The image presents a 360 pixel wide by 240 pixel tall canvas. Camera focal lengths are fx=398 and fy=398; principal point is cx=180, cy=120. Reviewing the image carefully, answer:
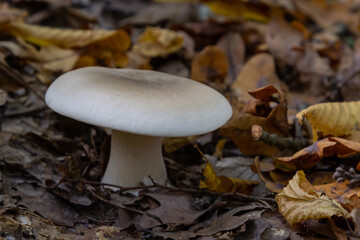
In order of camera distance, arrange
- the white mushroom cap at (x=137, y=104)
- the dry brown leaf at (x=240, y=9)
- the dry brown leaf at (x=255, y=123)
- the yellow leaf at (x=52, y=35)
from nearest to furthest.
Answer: the white mushroom cap at (x=137, y=104) → the dry brown leaf at (x=255, y=123) → the yellow leaf at (x=52, y=35) → the dry brown leaf at (x=240, y=9)

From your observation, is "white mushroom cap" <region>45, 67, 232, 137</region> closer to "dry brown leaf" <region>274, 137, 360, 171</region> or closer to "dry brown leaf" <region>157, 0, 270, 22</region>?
"dry brown leaf" <region>274, 137, 360, 171</region>

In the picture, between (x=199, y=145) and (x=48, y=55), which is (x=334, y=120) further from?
(x=48, y=55)

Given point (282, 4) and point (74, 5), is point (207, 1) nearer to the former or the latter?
point (282, 4)

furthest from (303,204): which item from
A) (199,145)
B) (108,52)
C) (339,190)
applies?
(108,52)

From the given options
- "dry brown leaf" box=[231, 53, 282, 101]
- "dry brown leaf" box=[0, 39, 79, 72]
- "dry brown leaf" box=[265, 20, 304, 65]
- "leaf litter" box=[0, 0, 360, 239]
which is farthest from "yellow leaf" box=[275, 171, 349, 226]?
"dry brown leaf" box=[265, 20, 304, 65]

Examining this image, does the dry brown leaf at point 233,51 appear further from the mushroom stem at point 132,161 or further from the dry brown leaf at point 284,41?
the mushroom stem at point 132,161

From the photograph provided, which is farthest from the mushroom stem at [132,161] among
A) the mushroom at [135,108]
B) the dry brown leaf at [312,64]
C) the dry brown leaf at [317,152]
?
the dry brown leaf at [312,64]
